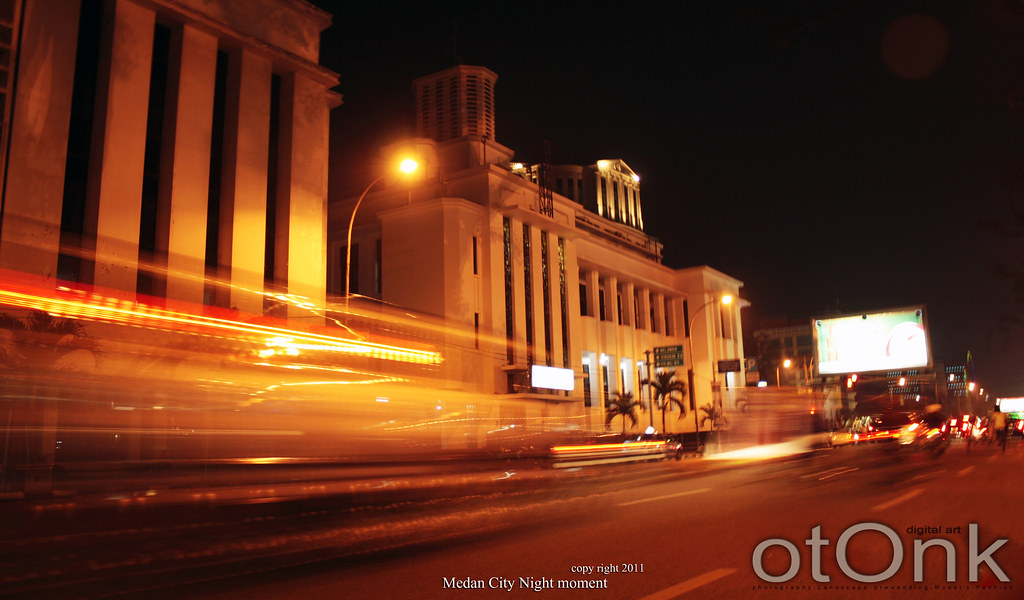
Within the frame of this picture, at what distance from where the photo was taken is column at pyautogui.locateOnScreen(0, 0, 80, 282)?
2319cm

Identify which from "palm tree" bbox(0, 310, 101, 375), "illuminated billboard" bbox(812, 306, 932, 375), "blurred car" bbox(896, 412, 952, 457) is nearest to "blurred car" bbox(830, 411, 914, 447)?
"blurred car" bbox(896, 412, 952, 457)

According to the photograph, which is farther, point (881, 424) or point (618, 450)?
point (881, 424)

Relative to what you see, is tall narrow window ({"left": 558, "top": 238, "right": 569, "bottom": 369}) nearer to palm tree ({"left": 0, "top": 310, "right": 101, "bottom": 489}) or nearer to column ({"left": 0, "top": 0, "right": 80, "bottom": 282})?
column ({"left": 0, "top": 0, "right": 80, "bottom": 282})

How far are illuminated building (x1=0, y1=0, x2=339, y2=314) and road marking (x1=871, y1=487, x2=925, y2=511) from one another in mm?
16335

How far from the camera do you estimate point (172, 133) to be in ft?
91.5

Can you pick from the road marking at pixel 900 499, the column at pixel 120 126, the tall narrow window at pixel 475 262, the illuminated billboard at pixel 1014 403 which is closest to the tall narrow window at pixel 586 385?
the tall narrow window at pixel 475 262

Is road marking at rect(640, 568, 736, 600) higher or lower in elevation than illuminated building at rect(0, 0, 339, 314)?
lower

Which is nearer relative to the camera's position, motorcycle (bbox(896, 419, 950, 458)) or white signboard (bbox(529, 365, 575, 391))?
motorcycle (bbox(896, 419, 950, 458))

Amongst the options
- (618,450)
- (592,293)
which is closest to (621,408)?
(592,293)

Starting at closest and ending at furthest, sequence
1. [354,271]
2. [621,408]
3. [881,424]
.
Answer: [881,424], [354,271], [621,408]

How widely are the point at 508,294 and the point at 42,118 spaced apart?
24.8 metres

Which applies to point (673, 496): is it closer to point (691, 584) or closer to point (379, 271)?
point (691, 584)

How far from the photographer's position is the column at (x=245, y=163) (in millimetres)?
29250

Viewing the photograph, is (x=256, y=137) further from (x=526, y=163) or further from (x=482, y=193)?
(x=526, y=163)
